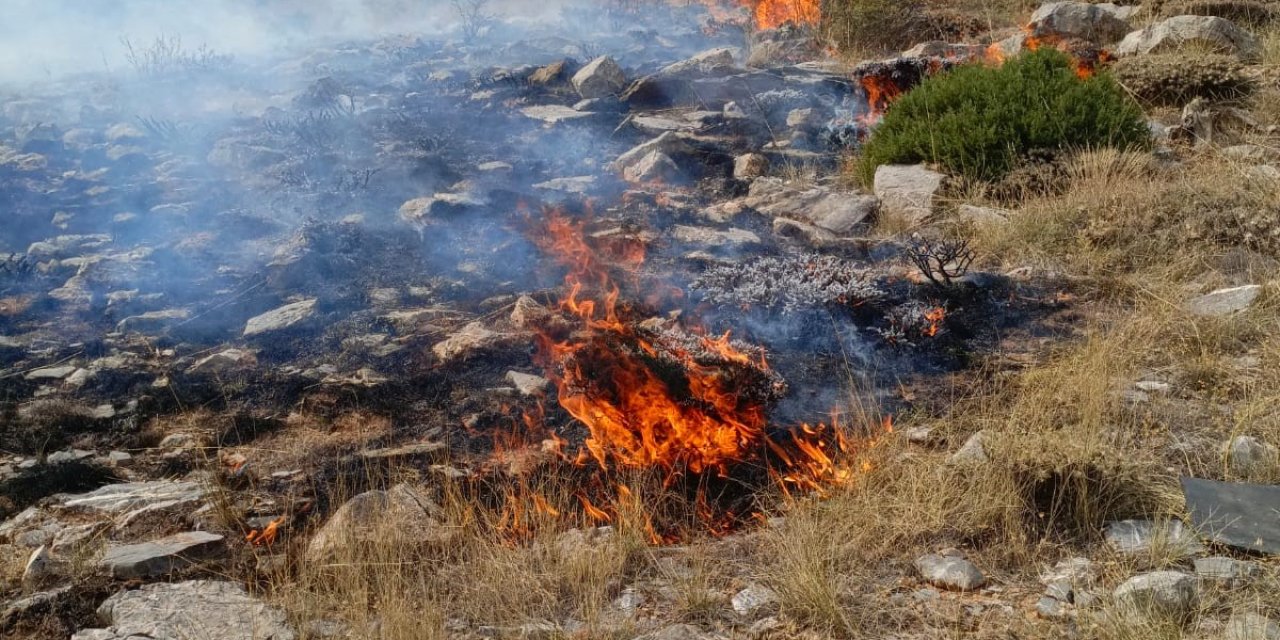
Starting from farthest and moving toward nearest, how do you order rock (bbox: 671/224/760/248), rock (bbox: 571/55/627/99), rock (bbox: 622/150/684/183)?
rock (bbox: 571/55/627/99) < rock (bbox: 622/150/684/183) < rock (bbox: 671/224/760/248)

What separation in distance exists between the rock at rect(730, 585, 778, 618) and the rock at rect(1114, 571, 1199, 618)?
3.45 ft

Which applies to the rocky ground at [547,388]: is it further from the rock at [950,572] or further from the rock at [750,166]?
the rock at [750,166]

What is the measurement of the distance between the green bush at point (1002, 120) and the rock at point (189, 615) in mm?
6072

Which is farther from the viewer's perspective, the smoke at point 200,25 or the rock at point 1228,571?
the smoke at point 200,25

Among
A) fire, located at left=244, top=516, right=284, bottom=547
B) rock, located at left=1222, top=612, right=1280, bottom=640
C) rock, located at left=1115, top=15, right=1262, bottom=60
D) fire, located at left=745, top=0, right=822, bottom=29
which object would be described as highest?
fire, located at left=745, top=0, right=822, bottom=29

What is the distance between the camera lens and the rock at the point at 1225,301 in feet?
14.7

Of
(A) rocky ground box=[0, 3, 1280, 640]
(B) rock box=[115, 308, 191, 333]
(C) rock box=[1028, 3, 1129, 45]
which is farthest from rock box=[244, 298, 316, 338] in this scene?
(C) rock box=[1028, 3, 1129, 45]

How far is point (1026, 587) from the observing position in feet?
9.16

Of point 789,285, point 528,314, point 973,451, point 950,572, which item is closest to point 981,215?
point 789,285

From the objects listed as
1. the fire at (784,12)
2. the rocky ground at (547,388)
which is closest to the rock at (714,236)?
the rocky ground at (547,388)

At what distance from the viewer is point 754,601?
2820 mm

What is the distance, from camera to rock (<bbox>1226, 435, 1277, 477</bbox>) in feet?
10.6

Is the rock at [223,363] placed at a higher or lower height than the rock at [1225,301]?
higher

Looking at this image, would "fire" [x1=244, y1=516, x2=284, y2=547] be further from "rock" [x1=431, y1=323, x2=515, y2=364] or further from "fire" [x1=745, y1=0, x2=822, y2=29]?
"fire" [x1=745, y1=0, x2=822, y2=29]
